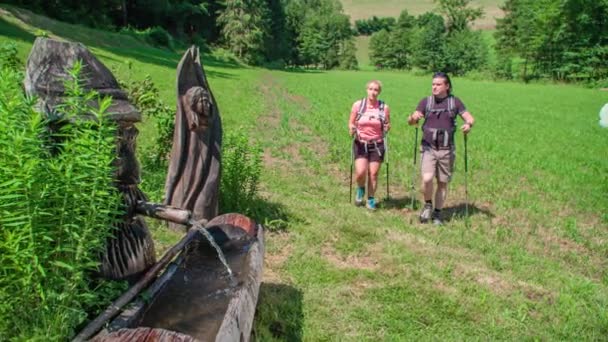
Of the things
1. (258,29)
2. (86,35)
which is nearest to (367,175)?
(86,35)

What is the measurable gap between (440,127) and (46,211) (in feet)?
19.7

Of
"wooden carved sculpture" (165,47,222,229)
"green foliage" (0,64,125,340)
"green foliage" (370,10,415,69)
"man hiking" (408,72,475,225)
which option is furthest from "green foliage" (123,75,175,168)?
"green foliage" (370,10,415,69)

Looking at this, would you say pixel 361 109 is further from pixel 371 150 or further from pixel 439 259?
pixel 439 259

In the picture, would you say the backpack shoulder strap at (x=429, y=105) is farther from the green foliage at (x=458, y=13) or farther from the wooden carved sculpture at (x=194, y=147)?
the green foliage at (x=458, y=13)

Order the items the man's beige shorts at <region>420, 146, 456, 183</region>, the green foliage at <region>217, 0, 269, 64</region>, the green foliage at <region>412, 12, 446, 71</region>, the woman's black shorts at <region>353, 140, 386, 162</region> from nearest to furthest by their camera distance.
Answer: the man's beige shorts at <region>420, 146, 456, 183</region> < the woman's black shorts at <region>353, 140, 386, 162</region> < the green foliage at <region>217, 0, 269, 64</region> < the green foliage at <region>412, 12, 446, 71</region>

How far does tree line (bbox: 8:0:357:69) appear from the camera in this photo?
39.2 m

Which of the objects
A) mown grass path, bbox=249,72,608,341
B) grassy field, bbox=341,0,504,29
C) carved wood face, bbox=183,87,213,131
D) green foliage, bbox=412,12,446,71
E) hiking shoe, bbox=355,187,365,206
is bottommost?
mown grass path, bbox=249,72,608,341

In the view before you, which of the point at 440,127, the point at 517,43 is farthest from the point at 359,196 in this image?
the point at 517,43

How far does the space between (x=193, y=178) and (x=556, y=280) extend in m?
4.40

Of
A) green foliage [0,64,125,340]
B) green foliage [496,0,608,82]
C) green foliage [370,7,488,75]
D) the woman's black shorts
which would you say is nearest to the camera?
green foliage [0,64,125,340]

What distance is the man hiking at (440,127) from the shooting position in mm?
7266

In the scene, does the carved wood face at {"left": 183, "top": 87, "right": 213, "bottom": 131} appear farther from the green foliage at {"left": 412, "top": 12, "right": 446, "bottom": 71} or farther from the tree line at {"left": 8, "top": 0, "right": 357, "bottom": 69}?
the green foliage at {"left": 412, "top": 12, "right": 446, "bottom": 71}

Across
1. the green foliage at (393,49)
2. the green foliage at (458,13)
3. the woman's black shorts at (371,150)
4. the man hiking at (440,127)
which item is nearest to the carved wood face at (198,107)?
the woman's black shorts at (371,150)

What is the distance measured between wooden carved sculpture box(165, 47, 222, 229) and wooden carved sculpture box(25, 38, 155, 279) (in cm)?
230
